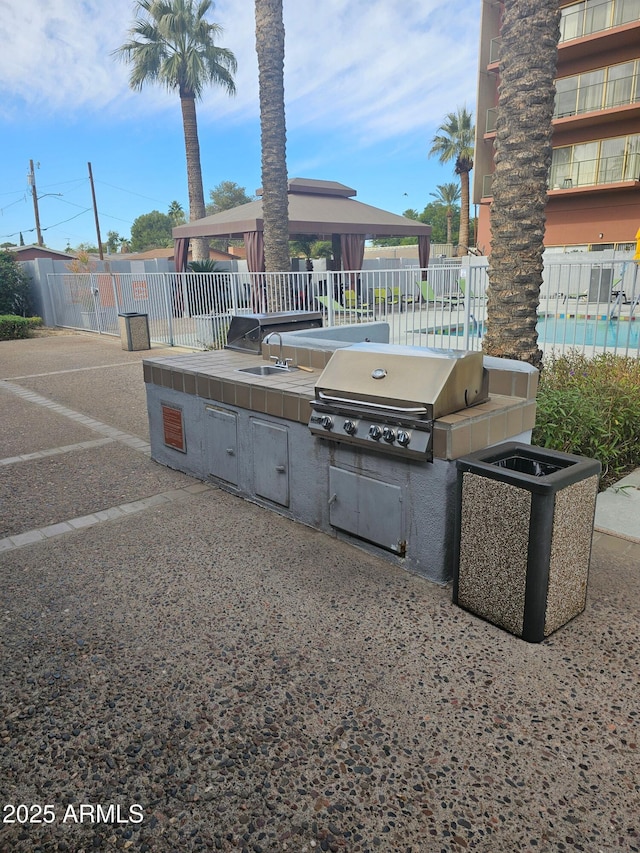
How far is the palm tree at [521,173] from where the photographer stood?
240 inches

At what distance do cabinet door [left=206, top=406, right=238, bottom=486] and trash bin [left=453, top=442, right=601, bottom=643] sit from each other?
7.34 ft

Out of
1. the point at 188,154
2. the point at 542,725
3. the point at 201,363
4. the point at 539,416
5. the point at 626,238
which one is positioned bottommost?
the point at 542,725

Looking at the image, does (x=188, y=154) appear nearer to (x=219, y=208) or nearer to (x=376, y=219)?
(x=376, y=219)

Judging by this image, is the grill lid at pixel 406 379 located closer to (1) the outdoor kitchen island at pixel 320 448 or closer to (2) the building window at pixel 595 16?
(1) the outdoor kitchen island at pixel 320 448

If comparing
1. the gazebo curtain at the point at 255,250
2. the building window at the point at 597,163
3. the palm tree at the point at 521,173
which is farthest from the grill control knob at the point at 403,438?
the building window at the point at 597,163

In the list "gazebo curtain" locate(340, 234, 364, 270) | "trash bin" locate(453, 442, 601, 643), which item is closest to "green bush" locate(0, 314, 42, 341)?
"gazebo curtain" locate(340, 234, 364, 270)

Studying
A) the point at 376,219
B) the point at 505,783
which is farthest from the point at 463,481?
the point at 376,219

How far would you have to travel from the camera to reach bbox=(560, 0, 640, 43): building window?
21891 mm

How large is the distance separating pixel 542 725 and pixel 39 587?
2.94 metres

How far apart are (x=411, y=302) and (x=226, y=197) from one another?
76.1 m

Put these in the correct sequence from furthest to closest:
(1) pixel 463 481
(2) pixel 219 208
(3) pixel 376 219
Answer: (2) pixel 219 208
(3) pixel 376 219
(1) pixel 463 481

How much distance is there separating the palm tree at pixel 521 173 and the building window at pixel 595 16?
19.4 metres

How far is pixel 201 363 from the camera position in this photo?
5.65m

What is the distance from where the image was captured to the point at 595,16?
22578 millimetres
